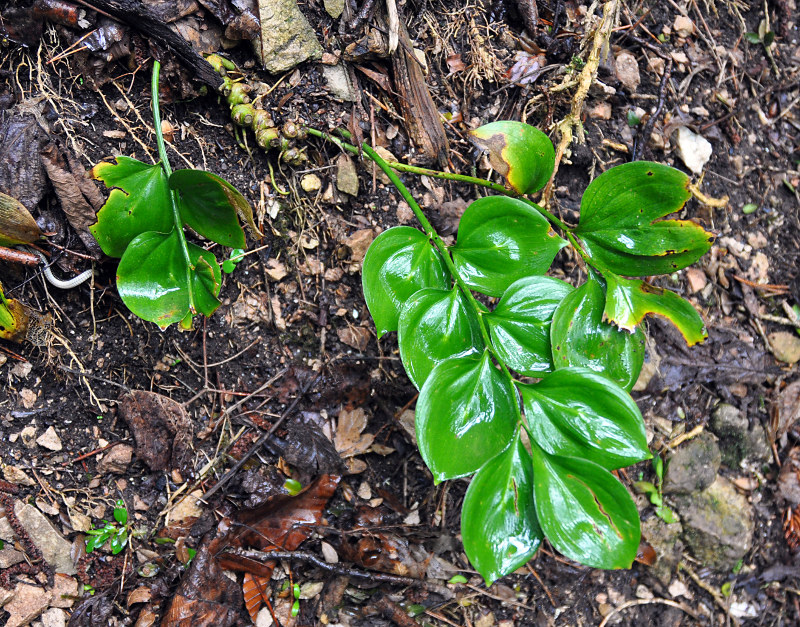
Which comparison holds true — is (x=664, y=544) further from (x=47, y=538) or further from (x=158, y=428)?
(x=47, y=538)

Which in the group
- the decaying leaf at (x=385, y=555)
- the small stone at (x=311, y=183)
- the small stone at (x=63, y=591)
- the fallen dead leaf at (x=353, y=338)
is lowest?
the decaying leaf at (x=385, y=555)

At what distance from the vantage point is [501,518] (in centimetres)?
94

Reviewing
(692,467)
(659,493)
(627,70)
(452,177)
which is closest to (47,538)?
(452,177)

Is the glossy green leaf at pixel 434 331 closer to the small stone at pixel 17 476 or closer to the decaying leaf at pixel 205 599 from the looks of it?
the decaying leaf at pixel 205 599

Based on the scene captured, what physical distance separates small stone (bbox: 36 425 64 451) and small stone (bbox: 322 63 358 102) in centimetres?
104

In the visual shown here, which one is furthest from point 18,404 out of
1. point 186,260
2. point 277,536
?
point 277,536

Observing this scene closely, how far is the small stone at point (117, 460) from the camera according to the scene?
4.03 ft

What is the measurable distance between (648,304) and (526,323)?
0.26 meters

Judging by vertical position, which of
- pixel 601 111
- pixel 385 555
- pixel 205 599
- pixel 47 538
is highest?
pixel 601 111

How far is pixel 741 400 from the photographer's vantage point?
5.78ft

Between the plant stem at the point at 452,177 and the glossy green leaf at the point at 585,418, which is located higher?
the plant stem at the point at 452,177

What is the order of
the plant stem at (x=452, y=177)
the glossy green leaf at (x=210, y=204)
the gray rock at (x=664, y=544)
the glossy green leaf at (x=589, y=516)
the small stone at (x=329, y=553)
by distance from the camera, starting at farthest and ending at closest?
the gray rock at (x=664, y=544) → the small stone at (x=329, y=553) → the plant stem at (x=452, y=177) → the glossy green leaf at (x=210, y=204) → the glossy green leaf at (x=589, y=516)

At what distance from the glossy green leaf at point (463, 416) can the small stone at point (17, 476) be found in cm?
87

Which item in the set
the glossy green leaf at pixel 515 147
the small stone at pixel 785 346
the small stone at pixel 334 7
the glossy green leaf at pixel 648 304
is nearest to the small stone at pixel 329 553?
the glossy green leaf at pixel 648 304
